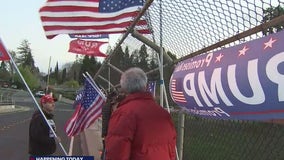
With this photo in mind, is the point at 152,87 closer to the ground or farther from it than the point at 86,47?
closer to the ground

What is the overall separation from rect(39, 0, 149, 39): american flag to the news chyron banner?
7.30 feet

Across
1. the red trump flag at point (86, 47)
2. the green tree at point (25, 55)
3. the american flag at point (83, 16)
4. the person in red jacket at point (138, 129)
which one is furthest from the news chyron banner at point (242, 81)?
the green tree at point (25, 55)

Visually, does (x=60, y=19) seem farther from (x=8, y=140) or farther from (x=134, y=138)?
(x=8, y=140)

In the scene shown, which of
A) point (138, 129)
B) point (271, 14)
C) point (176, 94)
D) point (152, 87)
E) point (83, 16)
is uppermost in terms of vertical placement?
point (83, 16)

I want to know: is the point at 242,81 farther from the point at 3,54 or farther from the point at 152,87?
the point at 3,54

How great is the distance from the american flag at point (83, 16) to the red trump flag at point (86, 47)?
11594 millimetres

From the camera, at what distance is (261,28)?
3.20 meters

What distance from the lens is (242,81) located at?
298 centimetres

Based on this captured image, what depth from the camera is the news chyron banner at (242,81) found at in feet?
8.72

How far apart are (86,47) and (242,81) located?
15567 millimetres

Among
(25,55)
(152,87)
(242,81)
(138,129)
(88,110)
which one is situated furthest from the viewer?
(25,55)

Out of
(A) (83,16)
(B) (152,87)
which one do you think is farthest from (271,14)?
(B) (152,87)

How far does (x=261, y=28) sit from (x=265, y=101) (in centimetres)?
62

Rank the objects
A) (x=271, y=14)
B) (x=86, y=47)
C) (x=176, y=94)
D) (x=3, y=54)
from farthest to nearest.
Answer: (x=86, y=47), (x=3, y=54), (x=176, y=94), (x=271, y=14)
